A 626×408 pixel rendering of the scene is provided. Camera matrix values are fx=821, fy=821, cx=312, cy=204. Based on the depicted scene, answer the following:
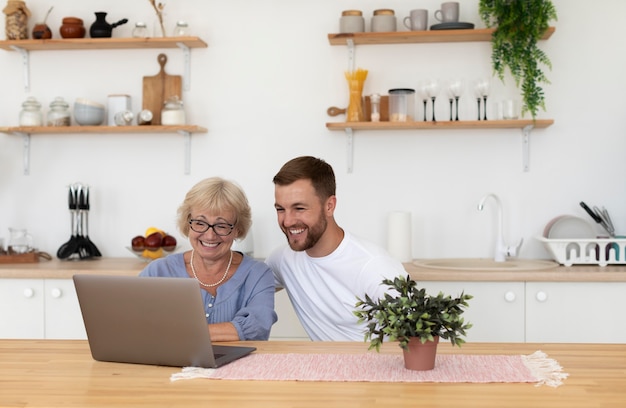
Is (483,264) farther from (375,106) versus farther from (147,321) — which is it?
(147,321)

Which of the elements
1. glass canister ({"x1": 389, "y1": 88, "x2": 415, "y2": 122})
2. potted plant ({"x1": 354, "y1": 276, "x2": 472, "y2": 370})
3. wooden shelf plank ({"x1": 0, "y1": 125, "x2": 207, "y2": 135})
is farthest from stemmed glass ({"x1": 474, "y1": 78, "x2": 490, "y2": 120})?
potted plant ({"x1": 354, "y1": 276, "x2": 472, "y2": 370})

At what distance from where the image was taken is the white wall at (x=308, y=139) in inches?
162

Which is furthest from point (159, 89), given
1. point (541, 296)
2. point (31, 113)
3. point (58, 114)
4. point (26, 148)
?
point (541, 296)

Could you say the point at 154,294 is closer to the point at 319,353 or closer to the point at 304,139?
the point at 319,353

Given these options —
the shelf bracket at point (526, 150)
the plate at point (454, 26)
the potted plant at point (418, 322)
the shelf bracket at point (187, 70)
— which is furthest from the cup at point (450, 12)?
the potted plant at point (418, 322)

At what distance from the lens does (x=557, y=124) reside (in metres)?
4.12

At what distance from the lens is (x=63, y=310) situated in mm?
3783

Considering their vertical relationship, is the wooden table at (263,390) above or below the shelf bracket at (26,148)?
below

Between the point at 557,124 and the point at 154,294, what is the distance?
109 inches

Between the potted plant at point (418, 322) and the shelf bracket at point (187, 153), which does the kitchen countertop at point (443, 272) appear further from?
the potted plant at point (418, 322)

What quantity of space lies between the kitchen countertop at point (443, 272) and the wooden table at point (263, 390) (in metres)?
1.49

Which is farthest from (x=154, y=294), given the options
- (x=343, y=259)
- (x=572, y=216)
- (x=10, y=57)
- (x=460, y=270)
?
(x=10, y=57)

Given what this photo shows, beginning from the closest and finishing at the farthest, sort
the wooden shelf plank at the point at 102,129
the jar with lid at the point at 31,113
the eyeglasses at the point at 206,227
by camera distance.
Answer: the eyeglasses at the point at 206,227
the wooden shelf plank at the point at 102,129
the jar with lid at the point at 31,113

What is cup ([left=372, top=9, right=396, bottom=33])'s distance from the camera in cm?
402
